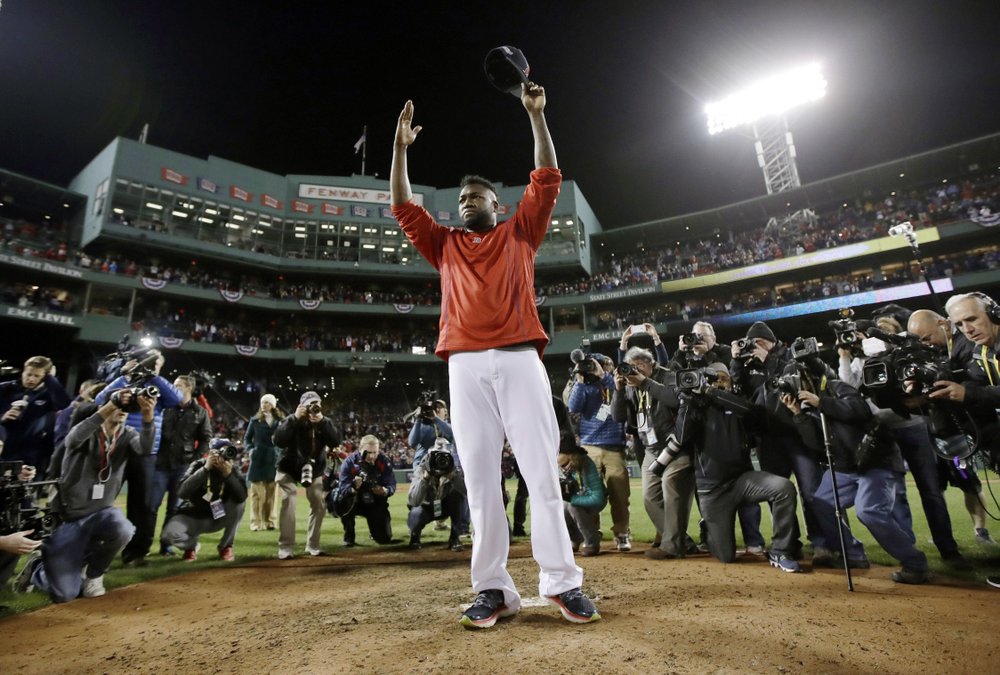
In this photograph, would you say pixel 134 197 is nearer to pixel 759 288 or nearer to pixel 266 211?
pixel 266 211

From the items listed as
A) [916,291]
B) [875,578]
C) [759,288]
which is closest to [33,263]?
[875,578]

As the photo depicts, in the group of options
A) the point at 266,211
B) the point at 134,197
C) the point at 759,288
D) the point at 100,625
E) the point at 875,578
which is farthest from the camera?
the point at 266,211

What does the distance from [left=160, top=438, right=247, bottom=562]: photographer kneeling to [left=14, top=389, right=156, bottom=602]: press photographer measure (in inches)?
50.3

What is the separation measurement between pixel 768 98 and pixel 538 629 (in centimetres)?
3588

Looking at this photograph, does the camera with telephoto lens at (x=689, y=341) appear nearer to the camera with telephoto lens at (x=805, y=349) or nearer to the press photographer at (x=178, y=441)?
the camera with telephoto lens at (x=805, y=349)

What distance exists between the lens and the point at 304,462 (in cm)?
616

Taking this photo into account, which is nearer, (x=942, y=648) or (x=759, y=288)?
(x=942, y=648)

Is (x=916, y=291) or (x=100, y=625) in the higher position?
(x=916, y=291)

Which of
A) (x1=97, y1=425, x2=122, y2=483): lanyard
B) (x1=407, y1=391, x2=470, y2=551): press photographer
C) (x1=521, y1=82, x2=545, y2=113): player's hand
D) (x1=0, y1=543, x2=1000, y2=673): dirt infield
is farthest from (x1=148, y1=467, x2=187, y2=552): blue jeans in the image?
(x1=521, y1=82, x2=545, y2=113): player's hand

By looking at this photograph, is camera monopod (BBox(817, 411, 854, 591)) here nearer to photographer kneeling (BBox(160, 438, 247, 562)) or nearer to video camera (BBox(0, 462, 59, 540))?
video camera (BBox(0, 462, 59, 540))

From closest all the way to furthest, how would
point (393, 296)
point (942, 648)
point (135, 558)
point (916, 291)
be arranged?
point (942, 648) < point (135, 558) < point (916, 291) < point (393, 296)

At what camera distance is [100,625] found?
10.2 feet

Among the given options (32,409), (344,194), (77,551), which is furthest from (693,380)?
(344,194)

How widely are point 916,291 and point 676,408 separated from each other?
85.9 feet
